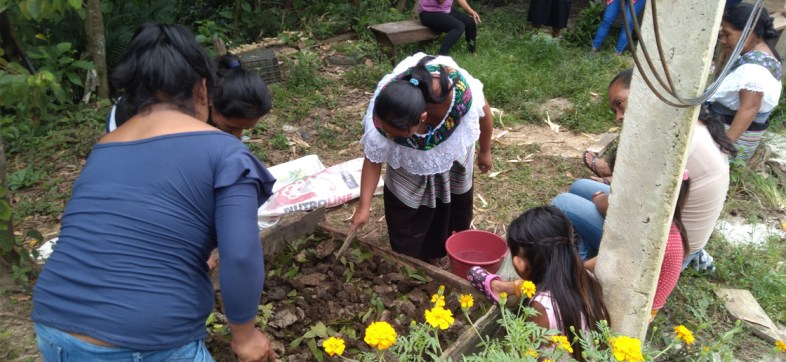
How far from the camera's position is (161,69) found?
1.75 m

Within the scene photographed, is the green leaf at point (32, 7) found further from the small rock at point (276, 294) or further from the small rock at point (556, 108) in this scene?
the small rock at point (556, 108)

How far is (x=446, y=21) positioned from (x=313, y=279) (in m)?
5.09

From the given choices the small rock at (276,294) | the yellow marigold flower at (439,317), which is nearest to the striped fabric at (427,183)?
the small rock at (276,294)

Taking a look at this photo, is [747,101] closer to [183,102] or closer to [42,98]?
[183,102]

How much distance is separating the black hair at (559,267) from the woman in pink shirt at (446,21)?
5021 millimetres

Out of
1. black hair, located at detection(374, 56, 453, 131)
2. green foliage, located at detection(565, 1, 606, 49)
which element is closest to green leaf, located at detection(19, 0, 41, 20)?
black hair, located at detection(374, 56, 453, 131)

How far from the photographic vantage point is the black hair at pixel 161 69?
175 centimetres

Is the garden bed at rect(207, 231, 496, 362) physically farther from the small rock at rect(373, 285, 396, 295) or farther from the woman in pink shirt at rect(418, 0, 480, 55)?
the woman in pink shirt at rect(418, 0, 480, 55)

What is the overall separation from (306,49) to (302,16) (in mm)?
→ 1466

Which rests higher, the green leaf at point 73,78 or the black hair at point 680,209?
the black hair at point 680,209

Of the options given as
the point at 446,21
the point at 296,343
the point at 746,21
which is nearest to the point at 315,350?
the point at 296,343

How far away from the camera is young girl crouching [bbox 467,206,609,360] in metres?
2.36

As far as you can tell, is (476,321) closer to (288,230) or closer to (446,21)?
(288,230)

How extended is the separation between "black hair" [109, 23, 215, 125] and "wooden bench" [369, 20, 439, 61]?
5.52m
